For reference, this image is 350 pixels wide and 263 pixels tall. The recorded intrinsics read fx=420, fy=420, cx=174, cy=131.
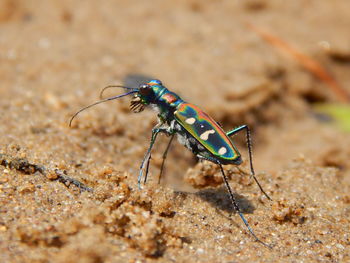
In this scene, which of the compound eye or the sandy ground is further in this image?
the compound eye

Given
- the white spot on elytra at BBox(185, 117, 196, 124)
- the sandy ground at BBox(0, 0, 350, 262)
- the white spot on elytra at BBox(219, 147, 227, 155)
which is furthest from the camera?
the white spot on elytra at BBox(185, 117, 196, 124)

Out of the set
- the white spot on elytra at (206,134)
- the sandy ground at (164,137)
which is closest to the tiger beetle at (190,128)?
the white spot on elytra at (206,134)

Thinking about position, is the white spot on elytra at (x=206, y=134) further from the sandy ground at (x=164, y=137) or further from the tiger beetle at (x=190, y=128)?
the sandy ground at (x=164, y=137)

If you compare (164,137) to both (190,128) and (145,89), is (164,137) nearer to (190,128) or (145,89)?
(145,89)

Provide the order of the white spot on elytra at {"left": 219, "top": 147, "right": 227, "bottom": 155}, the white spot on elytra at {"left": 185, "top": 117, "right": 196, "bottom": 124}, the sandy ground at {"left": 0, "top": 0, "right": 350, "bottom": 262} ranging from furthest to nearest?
the white spot on elytra at {"left": 185, "top": 117, "right": 196, "bottom": 124} < the white spot on elytra at {"left": 219, "top": 147, "right": 227, "bottom": 155} < the sandy ground at {"left": 0, "top": 0, "right": 350, "bottom": 262}

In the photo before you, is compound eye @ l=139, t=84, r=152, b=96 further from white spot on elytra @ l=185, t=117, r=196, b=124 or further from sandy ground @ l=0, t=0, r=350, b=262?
sandy ground @ l=0, t=0, r=350, b=262

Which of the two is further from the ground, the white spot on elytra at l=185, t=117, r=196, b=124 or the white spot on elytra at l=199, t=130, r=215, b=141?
the white spot on elytra at l=185, t=117, r=196, b=124

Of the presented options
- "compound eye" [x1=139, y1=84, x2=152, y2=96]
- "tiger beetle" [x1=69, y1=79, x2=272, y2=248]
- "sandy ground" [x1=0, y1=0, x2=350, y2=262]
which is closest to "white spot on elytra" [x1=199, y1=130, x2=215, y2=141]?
"tiger beetle" [x1=69, y1=79, x2=272, y2=248]
